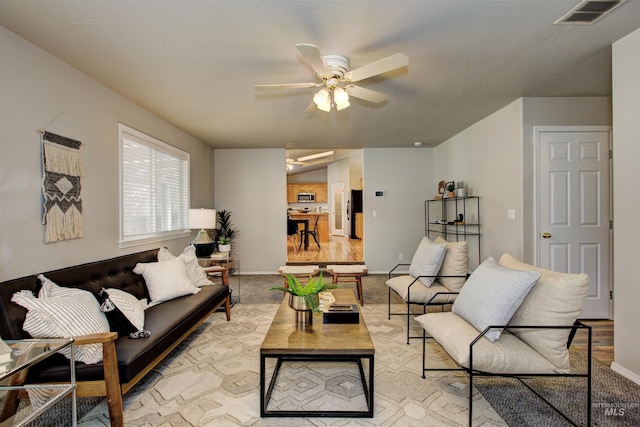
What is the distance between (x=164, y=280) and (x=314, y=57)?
236cm

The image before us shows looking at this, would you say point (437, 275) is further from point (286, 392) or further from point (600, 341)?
point (286, 392)

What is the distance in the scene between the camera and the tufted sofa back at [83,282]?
1666 mm

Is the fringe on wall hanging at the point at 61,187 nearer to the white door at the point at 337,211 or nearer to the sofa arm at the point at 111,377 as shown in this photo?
the sofa arm at the point at 111,377

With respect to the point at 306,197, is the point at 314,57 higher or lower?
higher

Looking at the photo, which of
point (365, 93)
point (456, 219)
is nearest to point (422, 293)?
point (365, 93)

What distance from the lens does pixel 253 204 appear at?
591cm

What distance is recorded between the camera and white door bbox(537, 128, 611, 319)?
3.29 meters

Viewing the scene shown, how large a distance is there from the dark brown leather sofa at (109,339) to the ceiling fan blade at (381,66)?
2260mm

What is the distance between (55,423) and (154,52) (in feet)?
8.25

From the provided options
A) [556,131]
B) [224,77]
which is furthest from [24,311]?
[556,131]

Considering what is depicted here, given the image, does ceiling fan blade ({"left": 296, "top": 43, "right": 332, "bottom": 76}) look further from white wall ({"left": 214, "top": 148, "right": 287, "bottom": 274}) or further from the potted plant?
white wall ({"left": 214, "top": 148, "right": 287, "bottom": 274})

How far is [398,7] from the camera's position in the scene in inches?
70.6

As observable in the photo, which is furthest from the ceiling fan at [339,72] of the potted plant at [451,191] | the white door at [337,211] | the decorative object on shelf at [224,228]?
the white door at [337,211]

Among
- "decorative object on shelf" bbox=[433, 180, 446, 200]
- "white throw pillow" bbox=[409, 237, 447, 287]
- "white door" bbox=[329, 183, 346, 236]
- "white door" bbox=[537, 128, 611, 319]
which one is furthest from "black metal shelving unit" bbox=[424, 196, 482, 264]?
"white door" bbox=[329, 183, 346, 236]
